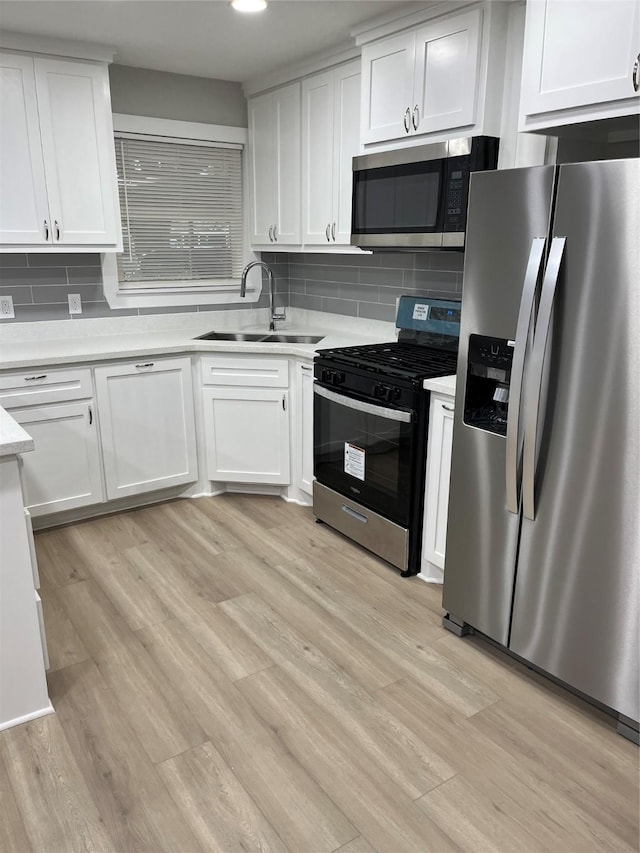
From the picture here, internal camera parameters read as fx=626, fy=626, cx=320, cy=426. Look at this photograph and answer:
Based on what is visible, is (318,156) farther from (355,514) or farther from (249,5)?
(355,514)

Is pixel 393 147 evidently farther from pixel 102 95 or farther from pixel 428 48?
pixel 102 95

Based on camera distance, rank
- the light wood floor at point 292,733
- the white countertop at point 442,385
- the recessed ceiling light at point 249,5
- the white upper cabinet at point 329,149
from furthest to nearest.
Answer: the white upper cabinet at point 329,149 → the recessed ceiling light at point 249,5 → the white countertop at point 442,385 → the light wood floor at point 292,733

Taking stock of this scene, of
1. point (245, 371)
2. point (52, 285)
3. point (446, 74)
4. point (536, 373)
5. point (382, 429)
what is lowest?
point (382, 429)

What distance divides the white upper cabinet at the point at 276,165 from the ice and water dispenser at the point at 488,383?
74.6 inches

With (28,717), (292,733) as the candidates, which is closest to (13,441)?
(28,717)

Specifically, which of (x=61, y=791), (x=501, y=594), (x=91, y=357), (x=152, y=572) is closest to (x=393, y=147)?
(x=91, y=357)

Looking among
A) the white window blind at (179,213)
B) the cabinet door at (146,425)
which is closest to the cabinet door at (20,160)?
the white window blind at (179,213)

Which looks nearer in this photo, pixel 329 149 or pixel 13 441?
pixel 13 441

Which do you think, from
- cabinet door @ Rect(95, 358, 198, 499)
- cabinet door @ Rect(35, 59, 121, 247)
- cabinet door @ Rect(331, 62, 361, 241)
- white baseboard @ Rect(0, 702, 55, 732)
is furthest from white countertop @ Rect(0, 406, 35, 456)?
cabinet door @ Rect(331, 62, 361, 241)

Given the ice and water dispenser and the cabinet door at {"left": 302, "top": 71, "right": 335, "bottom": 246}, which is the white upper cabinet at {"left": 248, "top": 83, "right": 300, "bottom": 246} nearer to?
the cabinet door at {"left": 302, "top": 71, "right": 335, "bottom": 246}

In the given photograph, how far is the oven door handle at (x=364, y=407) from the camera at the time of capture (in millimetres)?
2684

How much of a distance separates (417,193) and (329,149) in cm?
89

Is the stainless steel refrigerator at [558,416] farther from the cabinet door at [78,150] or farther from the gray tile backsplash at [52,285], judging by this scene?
the gray tile backsplash at [52,285]

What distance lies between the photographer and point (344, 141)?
328 cm
